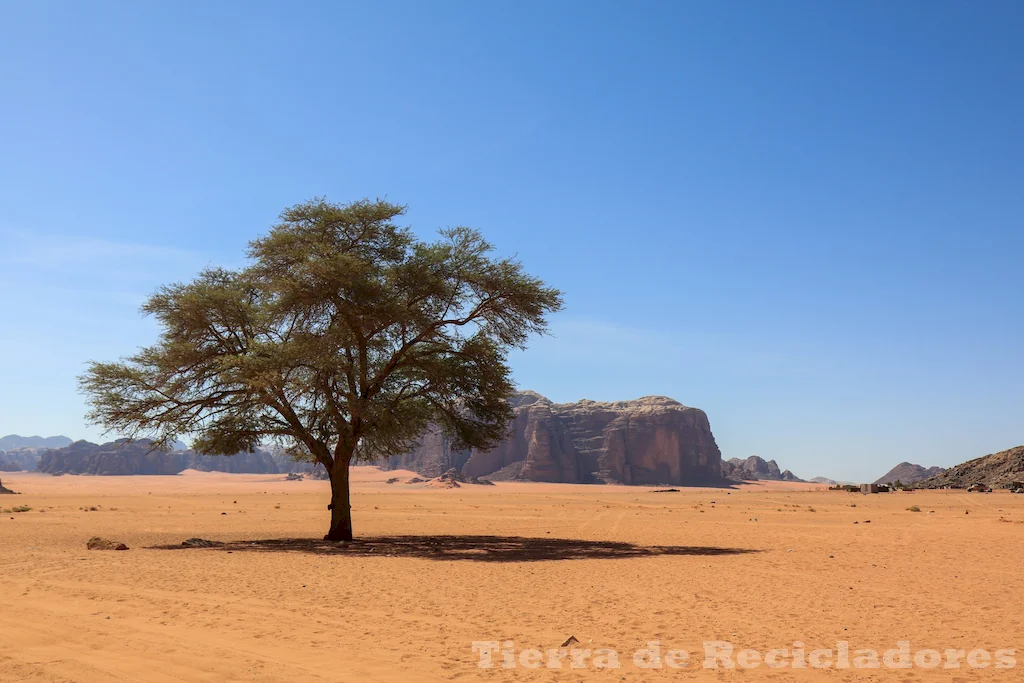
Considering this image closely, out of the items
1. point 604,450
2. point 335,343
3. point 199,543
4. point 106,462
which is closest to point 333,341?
point 335,343

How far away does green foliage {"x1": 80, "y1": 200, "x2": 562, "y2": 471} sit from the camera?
81.6 feet

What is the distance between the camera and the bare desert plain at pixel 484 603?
353 inches

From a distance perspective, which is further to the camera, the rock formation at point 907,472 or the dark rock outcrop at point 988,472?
the rock formation at point 907,472

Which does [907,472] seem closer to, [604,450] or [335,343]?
[604,450]

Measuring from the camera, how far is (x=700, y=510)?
48125 mm

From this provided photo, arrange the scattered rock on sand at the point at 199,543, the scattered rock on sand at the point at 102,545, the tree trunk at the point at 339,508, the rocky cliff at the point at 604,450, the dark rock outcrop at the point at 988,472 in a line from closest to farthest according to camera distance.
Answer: the scattered rock on sand at the point at 102,545
the scattered rock on sand at the point at 199,543
the tree trunk at the point at 339,508
the dark rock outcrop at the point at 988,472
the rocky cliff at the point at 604,450

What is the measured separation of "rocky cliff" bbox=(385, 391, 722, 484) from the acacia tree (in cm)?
11287

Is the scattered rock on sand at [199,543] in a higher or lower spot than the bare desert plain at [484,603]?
lower

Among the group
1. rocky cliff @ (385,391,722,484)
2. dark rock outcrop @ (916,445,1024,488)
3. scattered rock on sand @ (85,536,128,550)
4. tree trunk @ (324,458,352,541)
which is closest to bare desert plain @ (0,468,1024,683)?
scattered rock on sand @ (85,536,128,550)

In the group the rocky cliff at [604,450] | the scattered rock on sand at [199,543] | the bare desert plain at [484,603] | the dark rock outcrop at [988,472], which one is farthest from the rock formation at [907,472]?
the scattered rock on sand at [199,543]

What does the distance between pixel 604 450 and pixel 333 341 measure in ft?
413

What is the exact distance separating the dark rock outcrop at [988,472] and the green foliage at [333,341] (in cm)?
6531

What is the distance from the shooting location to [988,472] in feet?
257

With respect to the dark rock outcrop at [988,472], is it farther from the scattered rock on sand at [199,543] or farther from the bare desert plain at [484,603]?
the scattered rock on sand at [199,543]
